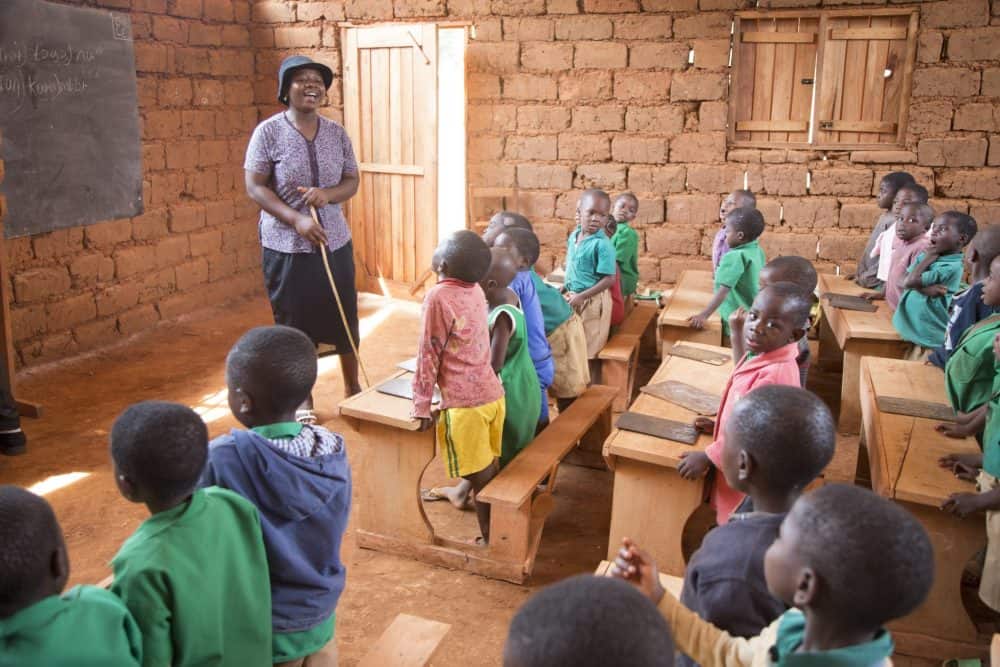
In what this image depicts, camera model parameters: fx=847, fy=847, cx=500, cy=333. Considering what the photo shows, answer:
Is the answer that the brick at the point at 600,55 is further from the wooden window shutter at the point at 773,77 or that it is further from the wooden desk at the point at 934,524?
the wooden desk at the point at 934,524

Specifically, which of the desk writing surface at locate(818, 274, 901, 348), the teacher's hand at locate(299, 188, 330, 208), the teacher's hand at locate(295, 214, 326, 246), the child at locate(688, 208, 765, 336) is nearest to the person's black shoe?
the teacher's hand at locate(295, 214, 326, 246)

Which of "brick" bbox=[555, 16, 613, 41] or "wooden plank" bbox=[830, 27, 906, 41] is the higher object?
"brick" bbox=[555, 16, 613, 41]

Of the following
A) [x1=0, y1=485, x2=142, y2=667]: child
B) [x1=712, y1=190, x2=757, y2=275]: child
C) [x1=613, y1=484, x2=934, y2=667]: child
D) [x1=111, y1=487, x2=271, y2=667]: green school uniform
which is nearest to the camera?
[x1=613, y1=484, x2=934, y2=667]: child

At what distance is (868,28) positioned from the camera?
6523mm

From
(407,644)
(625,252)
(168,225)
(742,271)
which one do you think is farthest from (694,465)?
(168,225)

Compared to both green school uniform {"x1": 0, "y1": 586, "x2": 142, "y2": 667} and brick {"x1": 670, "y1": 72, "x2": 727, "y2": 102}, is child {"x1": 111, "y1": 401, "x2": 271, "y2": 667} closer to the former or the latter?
green school uniform {"x1": 0, "y1": 586, "x2": 142, "y2": 667}

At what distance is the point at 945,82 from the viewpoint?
20.9ft

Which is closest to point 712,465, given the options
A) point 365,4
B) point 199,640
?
point 199,640

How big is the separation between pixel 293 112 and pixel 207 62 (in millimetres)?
3454

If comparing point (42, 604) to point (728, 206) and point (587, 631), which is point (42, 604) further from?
point (728, 206)

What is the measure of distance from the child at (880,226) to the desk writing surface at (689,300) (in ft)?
3.52

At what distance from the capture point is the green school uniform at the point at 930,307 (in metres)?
4.53

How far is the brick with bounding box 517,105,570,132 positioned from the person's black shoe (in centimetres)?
465

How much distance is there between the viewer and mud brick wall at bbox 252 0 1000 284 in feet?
21.0
